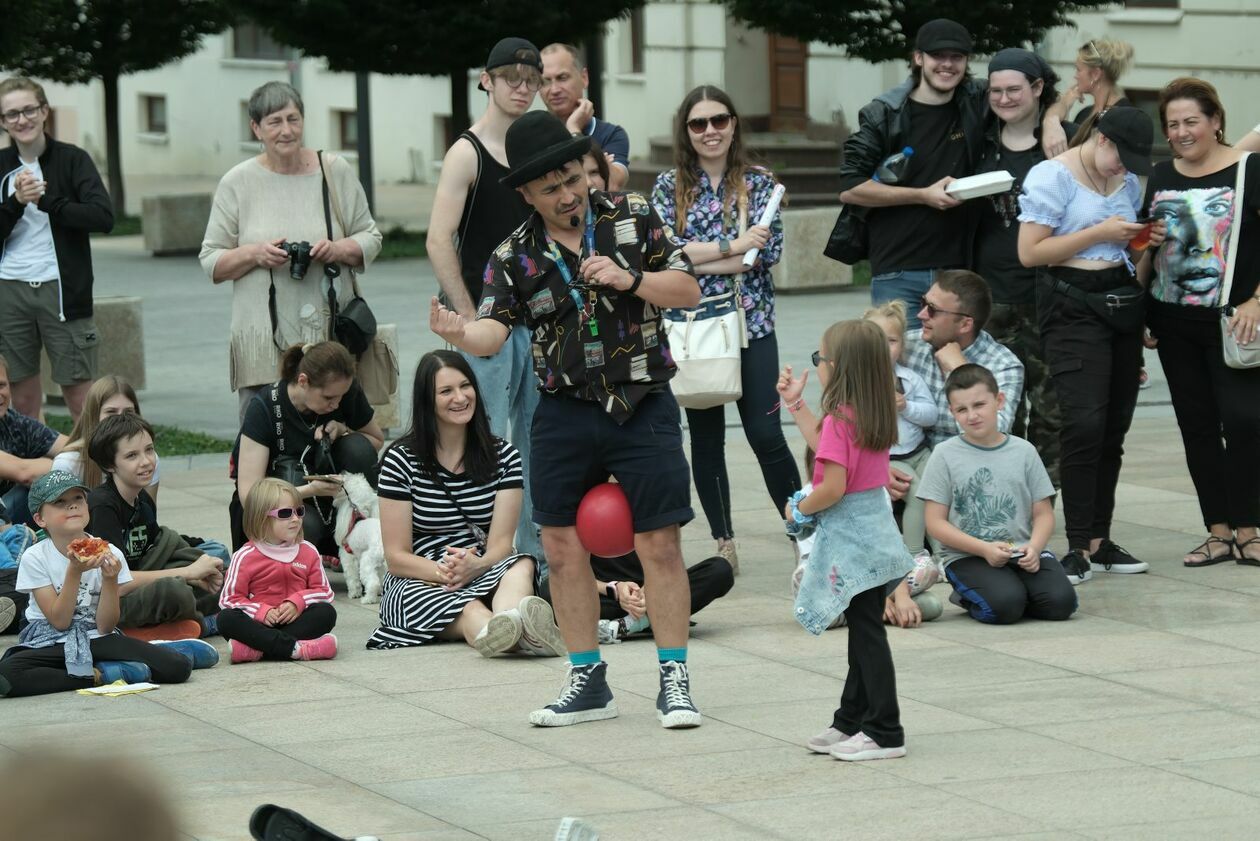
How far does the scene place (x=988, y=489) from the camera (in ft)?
23.6

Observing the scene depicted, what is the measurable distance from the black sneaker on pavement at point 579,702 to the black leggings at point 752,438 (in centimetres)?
231

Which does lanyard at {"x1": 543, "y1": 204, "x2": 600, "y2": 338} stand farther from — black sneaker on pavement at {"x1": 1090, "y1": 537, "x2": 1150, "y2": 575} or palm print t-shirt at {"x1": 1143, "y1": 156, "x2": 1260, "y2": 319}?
black sneaker on pavement at {"x1": 1090, "y1": 537, "x2": 1150, "y2": 575}

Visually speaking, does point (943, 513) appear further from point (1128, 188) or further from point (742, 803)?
point (742, 803)

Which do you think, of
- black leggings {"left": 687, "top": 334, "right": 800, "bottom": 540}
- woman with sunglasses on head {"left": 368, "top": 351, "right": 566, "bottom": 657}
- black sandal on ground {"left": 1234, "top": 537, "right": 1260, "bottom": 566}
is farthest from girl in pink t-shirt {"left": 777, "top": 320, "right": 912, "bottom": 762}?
black sandal on ground {"left": 1234, "top": 537, "right": 1260, "bottom": 566}

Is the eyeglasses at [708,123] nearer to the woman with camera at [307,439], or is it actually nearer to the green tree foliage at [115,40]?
the woman with camera at [307,439]

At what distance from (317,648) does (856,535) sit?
2261 mm

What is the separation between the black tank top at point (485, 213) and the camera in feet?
24.8

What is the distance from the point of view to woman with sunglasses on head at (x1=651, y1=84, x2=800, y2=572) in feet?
25.7

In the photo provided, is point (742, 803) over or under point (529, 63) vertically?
under

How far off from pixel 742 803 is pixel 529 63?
3621mm

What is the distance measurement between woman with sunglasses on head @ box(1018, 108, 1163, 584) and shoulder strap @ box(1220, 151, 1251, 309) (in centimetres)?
29

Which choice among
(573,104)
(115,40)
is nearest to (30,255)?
(573,104)

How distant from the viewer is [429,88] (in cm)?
3450

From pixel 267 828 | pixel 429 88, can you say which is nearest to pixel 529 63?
pixel 267 828
